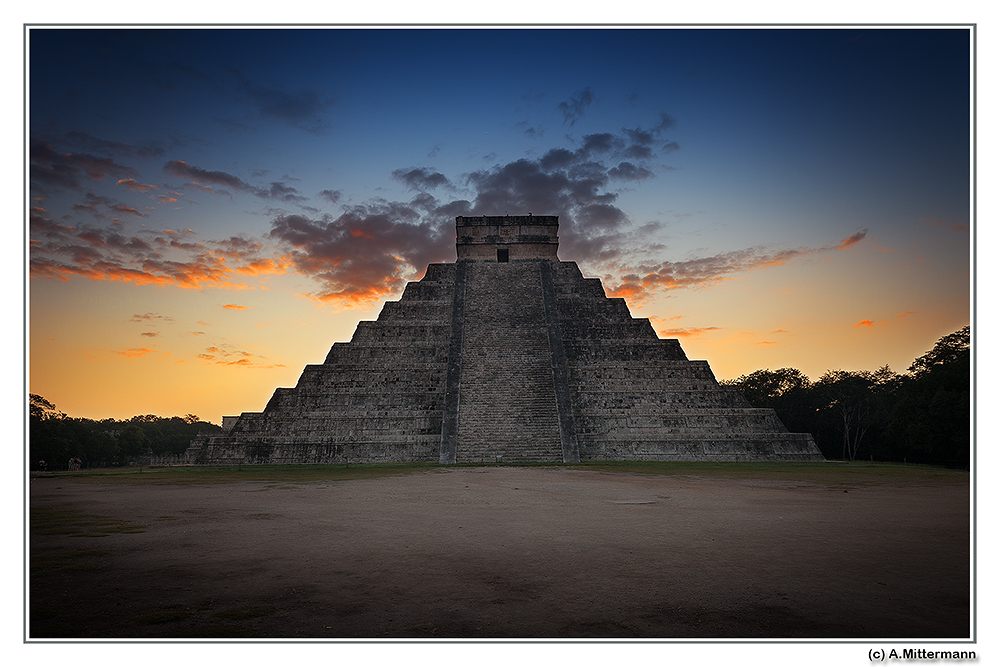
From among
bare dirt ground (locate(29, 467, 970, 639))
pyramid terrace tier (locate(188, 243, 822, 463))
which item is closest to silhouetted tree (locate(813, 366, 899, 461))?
pyramid terrace tier (locate(188, 243, 822, 463))

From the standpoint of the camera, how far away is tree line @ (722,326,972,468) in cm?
1931

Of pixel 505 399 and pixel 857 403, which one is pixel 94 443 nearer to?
pixel 505 399

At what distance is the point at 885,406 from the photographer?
124 feet

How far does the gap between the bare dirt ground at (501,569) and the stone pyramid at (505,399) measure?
11342 millimetres

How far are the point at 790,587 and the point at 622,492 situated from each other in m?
6.70

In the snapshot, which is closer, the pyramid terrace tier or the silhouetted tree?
the pyramid terrace tier

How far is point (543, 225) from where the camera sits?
36.9 m

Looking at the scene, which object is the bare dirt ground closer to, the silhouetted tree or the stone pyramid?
the stone pyramid

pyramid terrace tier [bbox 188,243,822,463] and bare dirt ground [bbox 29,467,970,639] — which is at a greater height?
pyramid terrace tier [bbox 188,243,822,463]

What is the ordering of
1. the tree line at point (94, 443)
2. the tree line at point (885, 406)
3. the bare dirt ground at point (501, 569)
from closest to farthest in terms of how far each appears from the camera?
the bare dirt ground at point (501, 569)
the tree line at point (885, 406)
the tree line at point (94, 443)

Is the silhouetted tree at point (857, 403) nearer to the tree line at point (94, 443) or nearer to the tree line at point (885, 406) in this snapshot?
the tree line at point (885, 406)

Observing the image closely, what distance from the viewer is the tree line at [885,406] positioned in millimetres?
19312

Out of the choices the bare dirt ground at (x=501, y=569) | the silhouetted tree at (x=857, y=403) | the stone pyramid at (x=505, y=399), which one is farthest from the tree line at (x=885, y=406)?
the bare dirt ground at (x=501, y=569)

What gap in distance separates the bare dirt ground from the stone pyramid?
11342mm
